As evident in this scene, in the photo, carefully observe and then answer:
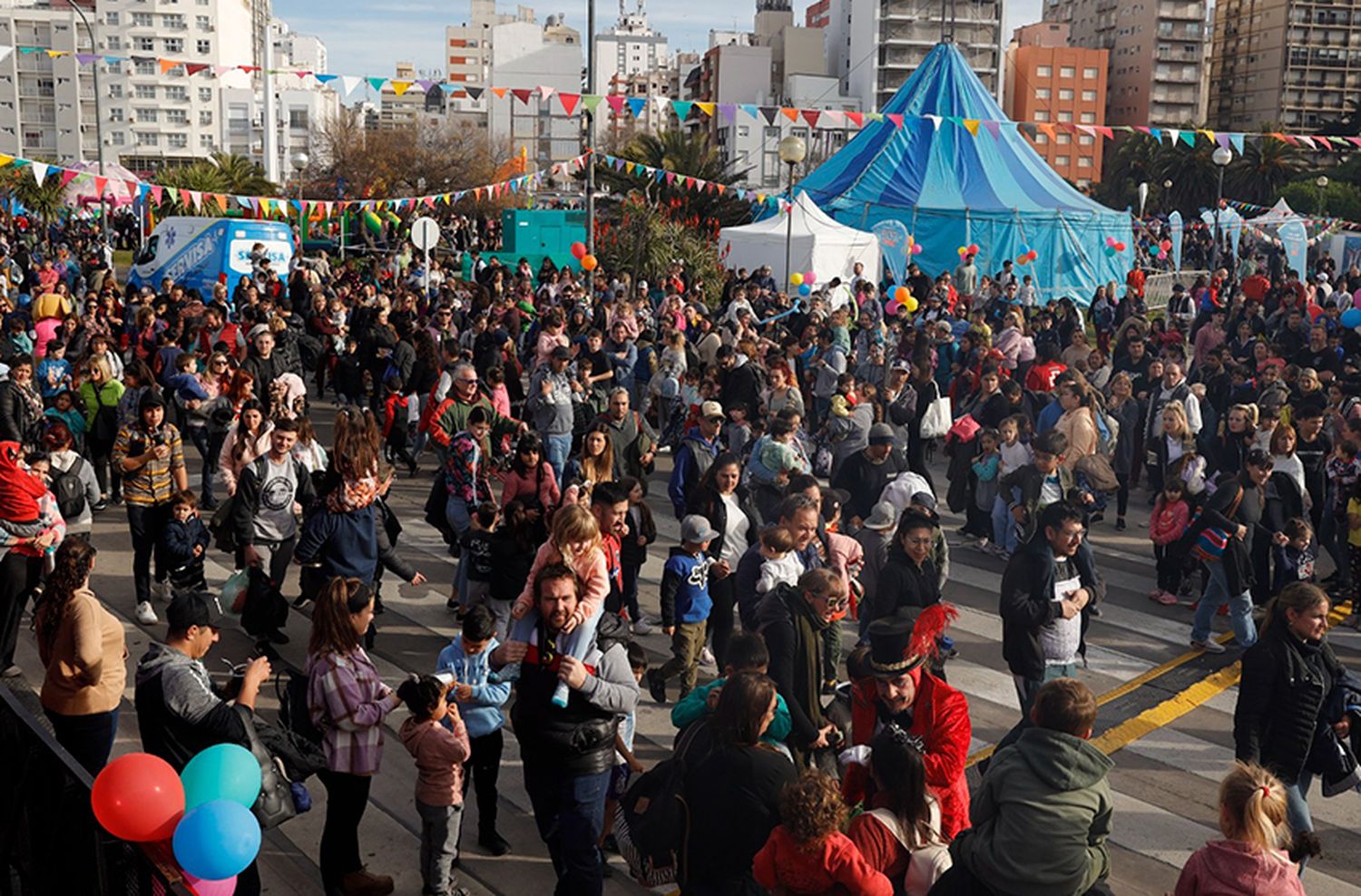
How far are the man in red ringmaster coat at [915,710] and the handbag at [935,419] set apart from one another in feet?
23.2

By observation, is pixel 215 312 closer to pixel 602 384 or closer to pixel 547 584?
pixel 602 384

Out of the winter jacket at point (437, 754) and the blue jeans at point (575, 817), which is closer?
the blue jeans at point (575, 817)

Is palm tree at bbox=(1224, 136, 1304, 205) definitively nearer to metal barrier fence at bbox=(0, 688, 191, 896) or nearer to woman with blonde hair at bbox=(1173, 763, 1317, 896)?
woman with blonde hair at bbox=(1173, 763, 1317, 896)

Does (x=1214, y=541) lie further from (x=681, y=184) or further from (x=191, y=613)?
(x=681, y=184)

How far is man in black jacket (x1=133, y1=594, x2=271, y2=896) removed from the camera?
4734 mm

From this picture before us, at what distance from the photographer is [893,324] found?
19.0m

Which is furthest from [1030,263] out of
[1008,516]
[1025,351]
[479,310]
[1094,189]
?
[1094,189]

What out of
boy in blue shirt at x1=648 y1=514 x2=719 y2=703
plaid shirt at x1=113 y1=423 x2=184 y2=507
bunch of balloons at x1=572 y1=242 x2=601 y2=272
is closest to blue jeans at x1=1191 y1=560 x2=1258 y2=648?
boy in blue shirt at x1=648 y1=514 x2=719 y2=703

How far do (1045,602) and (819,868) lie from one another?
299 cm

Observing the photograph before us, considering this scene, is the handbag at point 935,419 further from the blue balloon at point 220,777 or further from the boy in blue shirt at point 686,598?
the blue balloon at point 220,777

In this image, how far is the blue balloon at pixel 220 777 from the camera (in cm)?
396

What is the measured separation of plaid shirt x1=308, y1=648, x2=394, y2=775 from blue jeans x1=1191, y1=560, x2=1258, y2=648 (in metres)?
6.19

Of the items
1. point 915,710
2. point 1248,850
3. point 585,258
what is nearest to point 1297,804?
point 1248,850

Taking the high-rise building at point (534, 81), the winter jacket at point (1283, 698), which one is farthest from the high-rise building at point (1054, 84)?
the winter jacket at point (1283, 698)
